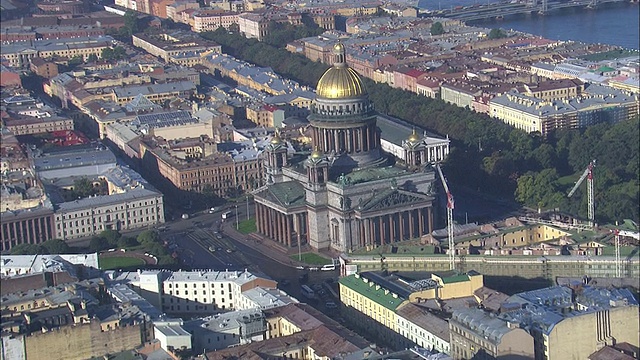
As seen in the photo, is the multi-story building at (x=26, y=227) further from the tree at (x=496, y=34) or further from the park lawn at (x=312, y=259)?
the tree at (x=496, y=34)

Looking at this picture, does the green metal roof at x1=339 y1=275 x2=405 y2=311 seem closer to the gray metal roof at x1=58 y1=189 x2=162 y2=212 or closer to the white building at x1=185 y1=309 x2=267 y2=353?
the white building at x1=185 y1=309 x2=267 y2=353

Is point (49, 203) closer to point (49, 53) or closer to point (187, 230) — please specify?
point (187, 230)

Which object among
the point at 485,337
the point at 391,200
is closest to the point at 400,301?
the point at 485,337

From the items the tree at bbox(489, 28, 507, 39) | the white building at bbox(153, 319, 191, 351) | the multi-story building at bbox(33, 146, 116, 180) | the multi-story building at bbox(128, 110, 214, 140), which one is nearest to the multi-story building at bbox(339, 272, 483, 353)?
the white building at bbox(153, 319, 191, 351)

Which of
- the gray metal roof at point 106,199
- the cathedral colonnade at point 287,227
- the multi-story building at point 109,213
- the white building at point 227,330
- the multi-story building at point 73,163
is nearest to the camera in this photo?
the white building at point 227,330

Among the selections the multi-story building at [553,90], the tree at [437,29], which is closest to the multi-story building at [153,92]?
the multi-story building at [553,90]

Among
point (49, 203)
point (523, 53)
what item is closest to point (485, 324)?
point (49, 203)

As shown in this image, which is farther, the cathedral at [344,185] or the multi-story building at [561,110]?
the multi-story building at [561,110]
